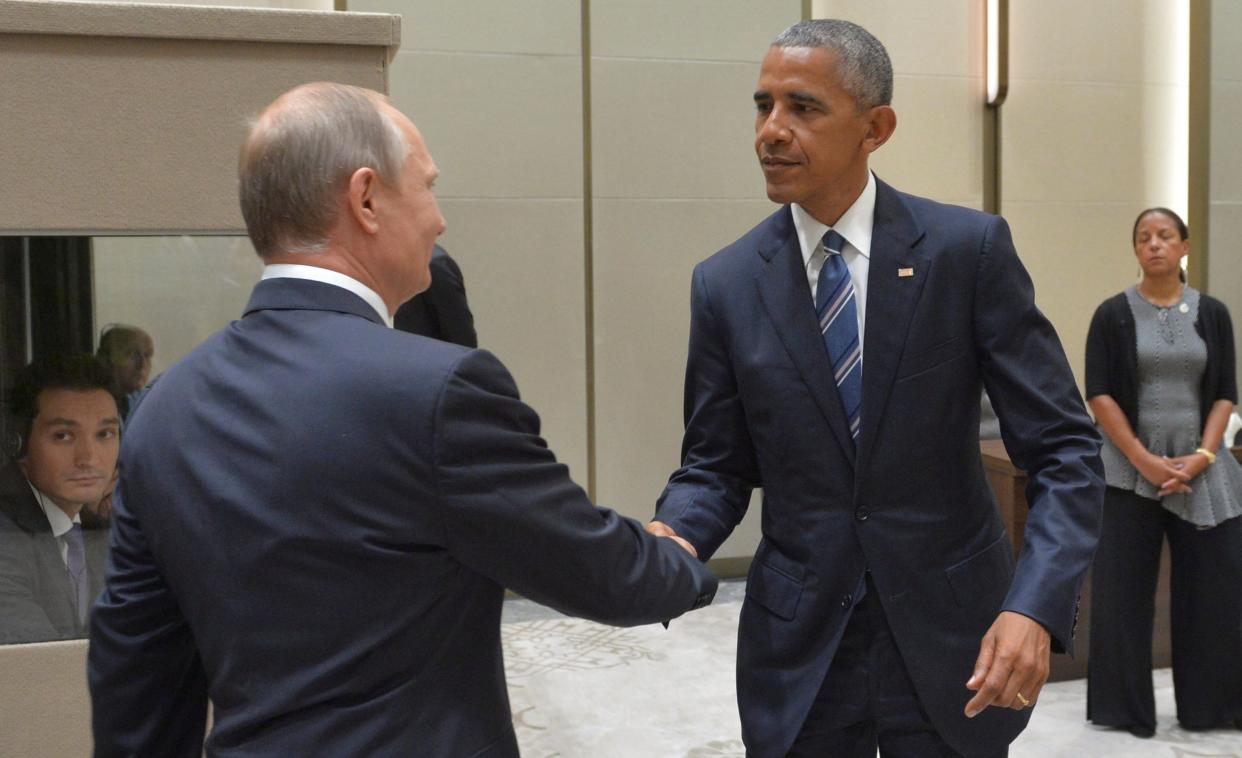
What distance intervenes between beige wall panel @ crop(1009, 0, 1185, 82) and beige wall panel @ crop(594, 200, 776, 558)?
6.02 ft

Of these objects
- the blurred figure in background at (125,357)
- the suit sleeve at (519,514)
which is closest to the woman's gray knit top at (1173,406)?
the blurred figure in background at (125,357)

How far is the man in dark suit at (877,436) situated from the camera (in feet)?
6.81

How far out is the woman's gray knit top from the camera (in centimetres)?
455

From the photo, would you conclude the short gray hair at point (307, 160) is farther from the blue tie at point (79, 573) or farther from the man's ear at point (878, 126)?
the blue tie at point (79, 573)

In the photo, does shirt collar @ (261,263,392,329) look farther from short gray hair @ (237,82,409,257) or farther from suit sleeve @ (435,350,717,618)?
suit sleeve @ (435,350,717,618)

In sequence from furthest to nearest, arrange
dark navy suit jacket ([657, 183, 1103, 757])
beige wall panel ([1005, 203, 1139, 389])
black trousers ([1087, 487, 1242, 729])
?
1. beige wall panel ([1005, 203, 1139, 389])
2. black trousers ([1087, 487, 1242, 729])
3. dark navy suit jacket ([657, 183, 1103, 757])

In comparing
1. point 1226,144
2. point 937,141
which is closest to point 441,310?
point 937,141

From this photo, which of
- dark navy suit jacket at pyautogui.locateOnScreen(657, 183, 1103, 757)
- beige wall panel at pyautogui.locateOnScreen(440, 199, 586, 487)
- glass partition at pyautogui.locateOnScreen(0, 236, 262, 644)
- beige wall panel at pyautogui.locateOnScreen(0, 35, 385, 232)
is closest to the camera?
dark navy suit jacket at pyautogui.locateOnScreen(657, 183, 1103, 757)

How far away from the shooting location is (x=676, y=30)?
268 inches

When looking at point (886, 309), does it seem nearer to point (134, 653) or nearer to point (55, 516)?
point (134, 653)

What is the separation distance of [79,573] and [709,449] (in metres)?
1.63

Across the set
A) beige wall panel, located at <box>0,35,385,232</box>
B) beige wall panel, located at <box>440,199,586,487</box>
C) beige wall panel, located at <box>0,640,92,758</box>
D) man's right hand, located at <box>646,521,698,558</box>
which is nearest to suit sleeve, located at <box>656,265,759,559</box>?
man's right hand, located at <box>646,521,698,558</box>

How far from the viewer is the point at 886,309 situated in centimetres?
211

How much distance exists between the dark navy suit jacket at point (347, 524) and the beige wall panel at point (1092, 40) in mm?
6490
